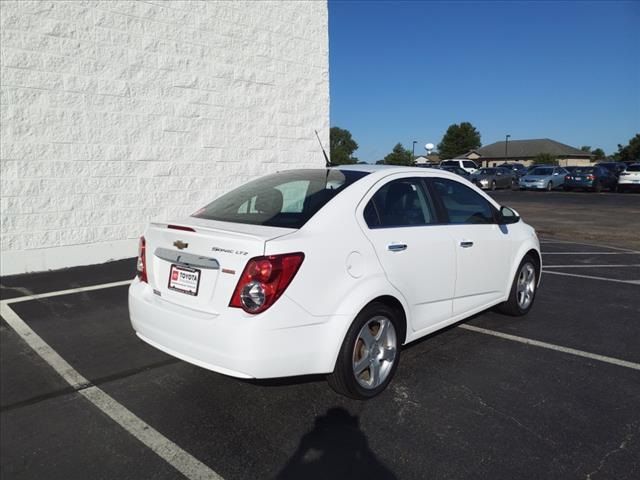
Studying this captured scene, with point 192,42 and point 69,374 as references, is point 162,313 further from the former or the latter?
point 192,42

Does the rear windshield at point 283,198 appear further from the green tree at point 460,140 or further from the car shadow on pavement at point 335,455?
the green tree at point 460,140

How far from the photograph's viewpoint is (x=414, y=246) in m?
3.76

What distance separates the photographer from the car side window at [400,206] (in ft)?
11.9

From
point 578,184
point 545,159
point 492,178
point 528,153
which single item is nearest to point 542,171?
point 578,184

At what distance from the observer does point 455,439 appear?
117 inches

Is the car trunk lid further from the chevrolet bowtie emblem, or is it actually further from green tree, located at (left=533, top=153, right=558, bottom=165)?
green tree, located at (left=533, top=153, right=558, bottom=165)

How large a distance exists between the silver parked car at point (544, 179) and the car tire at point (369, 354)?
2841 centimetres

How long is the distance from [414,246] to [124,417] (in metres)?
2.30

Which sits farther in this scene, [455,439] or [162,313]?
[162,313]

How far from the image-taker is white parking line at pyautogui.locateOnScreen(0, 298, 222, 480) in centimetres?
272

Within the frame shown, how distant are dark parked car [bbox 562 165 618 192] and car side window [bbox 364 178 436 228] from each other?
88.1ft

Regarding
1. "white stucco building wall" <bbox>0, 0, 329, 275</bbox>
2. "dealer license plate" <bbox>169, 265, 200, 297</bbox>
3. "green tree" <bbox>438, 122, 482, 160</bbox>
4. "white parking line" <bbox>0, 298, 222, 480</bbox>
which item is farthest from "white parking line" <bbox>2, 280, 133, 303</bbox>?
"green tree" <bbox>438, 122, 482, 160</bbox>

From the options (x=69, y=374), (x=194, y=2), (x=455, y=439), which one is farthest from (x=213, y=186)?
(x=455, y=439)

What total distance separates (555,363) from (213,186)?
6827 mm
